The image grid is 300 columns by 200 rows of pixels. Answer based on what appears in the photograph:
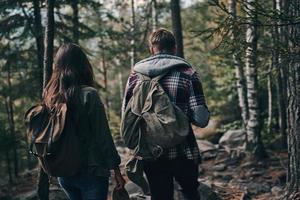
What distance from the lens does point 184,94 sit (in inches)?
161

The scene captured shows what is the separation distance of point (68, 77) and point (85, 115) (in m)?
0.36

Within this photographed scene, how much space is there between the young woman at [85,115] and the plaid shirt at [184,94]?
615 mm

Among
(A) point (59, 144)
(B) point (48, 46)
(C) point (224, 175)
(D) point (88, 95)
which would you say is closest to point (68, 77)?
(D) point (88, 95)

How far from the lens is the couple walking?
375cm

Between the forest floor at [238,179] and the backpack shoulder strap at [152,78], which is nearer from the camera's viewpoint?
the backpack shoulder strap at [152,78]

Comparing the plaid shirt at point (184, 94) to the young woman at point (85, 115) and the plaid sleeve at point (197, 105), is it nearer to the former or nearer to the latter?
the plaid sleeve at point (197, 105)

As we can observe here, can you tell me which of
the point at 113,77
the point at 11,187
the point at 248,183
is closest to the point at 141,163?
the point at 248,183

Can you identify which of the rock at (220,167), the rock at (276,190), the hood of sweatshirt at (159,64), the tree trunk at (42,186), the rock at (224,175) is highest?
the hood of sweatshirt at (159,64)

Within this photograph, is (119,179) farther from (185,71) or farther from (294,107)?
(294,107)

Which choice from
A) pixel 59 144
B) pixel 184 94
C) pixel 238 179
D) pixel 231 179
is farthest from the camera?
pixel 231 179

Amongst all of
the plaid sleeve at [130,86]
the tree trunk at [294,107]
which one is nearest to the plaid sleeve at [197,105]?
the plaid sleeve at [130,86]

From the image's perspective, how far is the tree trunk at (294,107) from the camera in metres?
6.23

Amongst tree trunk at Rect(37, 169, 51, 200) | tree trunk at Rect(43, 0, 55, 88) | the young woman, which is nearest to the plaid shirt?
the young woman

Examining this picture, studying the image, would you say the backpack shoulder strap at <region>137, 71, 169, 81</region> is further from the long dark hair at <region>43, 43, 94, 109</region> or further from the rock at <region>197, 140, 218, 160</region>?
the rock at <region>197, 140, 218, 160</region>
